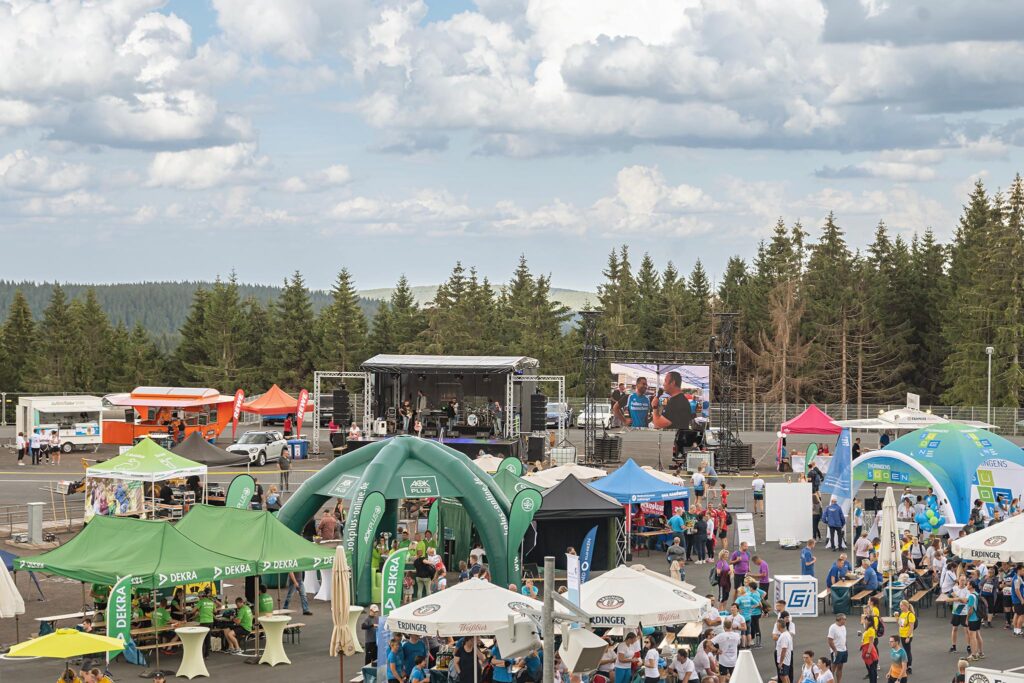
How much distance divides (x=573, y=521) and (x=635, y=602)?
9.03 m

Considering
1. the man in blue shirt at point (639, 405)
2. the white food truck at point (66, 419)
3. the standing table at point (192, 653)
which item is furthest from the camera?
the white food truck at point (66, 419)

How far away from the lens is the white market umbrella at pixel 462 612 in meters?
17.2

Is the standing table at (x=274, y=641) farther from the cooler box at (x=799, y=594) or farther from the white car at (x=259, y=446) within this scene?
the white car at (x=259, y=446)

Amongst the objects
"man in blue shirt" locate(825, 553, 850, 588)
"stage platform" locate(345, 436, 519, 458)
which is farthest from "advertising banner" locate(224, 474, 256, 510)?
"stage platform" locate(345, 436, 519, 458)

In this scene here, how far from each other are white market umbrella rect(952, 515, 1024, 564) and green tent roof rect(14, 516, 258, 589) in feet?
38.5

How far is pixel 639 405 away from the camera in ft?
166

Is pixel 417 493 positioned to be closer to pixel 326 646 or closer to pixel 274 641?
pixel 326 646

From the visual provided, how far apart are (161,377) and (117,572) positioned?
71.8 meters

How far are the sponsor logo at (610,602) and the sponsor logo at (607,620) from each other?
0.14 m

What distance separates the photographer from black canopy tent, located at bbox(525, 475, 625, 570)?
1038 inches

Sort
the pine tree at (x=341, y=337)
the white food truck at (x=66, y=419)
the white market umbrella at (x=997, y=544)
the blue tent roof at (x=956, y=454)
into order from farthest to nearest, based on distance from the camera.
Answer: the pine tree at (x=341, y=337), the white food truck at (x=66, y=419), the blue tent roof at (x=956, y=454), the white market umbrella at (x=997, y=544)

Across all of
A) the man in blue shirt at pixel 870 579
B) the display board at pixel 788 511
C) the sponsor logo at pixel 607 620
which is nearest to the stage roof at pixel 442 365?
the display board at pixel 788 511

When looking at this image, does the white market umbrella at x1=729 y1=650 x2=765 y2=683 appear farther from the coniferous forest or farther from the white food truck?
the coniferous forest

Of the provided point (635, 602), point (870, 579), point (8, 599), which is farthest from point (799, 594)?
point (8, 599)
